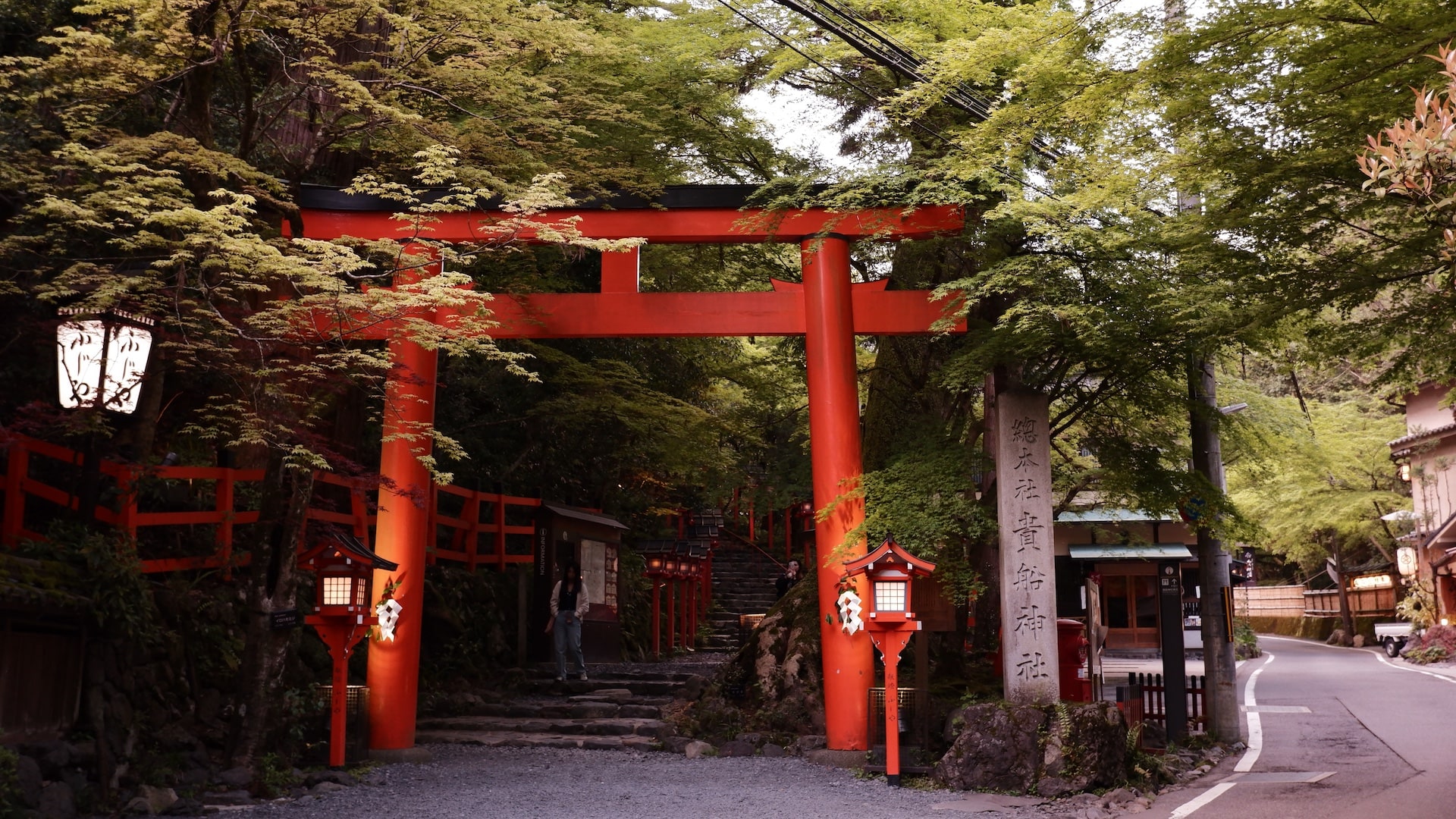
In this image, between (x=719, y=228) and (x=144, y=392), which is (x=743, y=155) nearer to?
(x=719, y=228)

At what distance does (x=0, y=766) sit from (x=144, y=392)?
182 inches

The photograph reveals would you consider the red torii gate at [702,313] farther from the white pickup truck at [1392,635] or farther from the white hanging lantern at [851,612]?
the white pickup truck at [1392,635]

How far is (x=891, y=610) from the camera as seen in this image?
10.4m

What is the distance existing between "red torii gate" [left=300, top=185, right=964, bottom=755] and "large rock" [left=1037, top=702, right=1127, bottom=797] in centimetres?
221

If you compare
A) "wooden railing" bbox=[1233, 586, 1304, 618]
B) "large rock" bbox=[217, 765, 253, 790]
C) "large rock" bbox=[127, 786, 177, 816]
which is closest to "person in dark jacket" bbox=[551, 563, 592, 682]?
"large rock" bbox=[217, 765, 253, 790]

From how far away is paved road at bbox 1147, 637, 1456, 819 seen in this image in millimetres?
8992

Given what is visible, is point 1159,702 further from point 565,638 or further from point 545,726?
point 565,638

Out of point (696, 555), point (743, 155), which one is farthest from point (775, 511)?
point (743, 155)

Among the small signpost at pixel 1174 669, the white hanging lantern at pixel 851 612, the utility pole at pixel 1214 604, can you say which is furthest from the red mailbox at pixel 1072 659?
the white hanging lantern at pixel 851 612

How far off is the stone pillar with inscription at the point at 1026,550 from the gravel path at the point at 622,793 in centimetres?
148

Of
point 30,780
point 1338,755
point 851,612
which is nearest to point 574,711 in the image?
point 851,612

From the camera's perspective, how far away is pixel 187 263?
970 cm

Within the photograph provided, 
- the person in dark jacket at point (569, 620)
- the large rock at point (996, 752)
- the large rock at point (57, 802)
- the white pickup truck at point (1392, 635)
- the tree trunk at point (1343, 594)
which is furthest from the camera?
the tree trunk at point (1343, 594)

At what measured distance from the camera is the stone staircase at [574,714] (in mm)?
12734
